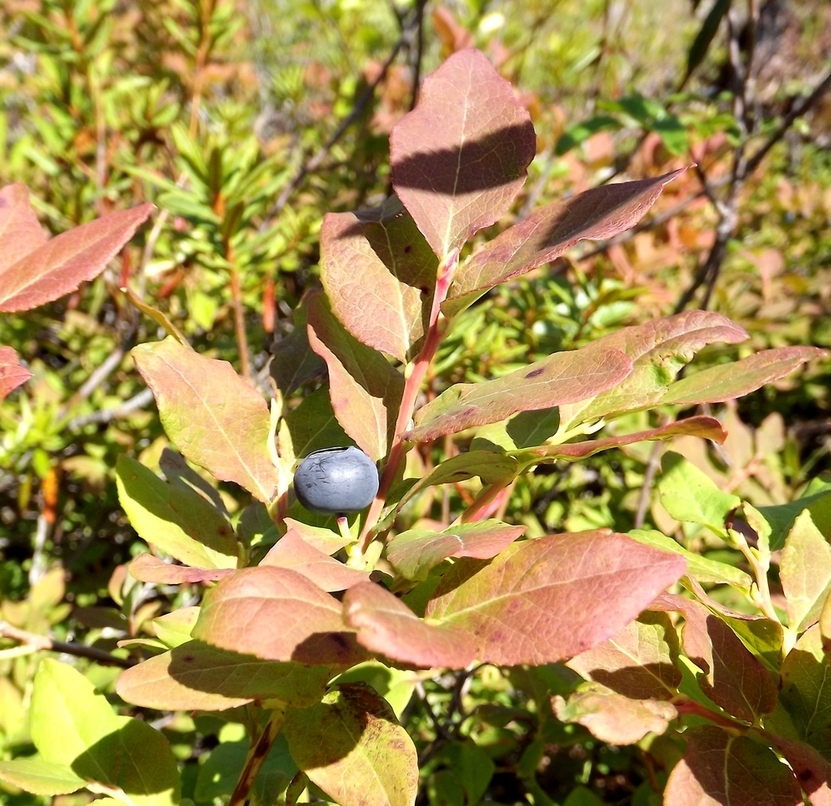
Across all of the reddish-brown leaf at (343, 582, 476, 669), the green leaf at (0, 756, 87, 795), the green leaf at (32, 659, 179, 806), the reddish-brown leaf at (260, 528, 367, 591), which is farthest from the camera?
the green leaf at (32, 659, 179, 806)

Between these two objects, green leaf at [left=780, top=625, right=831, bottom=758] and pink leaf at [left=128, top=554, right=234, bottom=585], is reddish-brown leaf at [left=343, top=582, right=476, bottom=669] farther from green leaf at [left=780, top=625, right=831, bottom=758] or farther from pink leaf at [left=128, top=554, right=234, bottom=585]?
green leaf at [left=780, top=625, right=831, bottom=758]

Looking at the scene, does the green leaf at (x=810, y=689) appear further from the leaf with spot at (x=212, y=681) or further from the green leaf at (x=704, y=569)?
the leaf with spot at (x=212, y=681)

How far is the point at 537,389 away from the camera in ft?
1.70

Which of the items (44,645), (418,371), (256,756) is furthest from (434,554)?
(44,645)

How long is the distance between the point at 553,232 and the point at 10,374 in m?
0.50

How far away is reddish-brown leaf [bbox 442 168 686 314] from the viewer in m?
0.54

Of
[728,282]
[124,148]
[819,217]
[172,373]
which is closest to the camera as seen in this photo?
[172,373]

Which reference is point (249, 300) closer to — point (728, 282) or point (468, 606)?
point (468, 606)

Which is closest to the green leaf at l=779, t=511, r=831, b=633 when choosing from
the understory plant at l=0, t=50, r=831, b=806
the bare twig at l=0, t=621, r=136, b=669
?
the understory plant at l=0, t=50, r=831, b=806

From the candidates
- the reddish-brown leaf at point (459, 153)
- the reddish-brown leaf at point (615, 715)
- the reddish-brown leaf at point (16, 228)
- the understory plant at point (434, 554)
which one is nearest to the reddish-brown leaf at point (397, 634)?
the understory plant at point (434, 554)

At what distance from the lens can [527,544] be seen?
1.66 ft

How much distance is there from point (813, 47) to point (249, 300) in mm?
6956

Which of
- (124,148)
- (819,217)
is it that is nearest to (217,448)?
(124,148)

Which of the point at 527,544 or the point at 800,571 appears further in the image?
the point at 800,571
